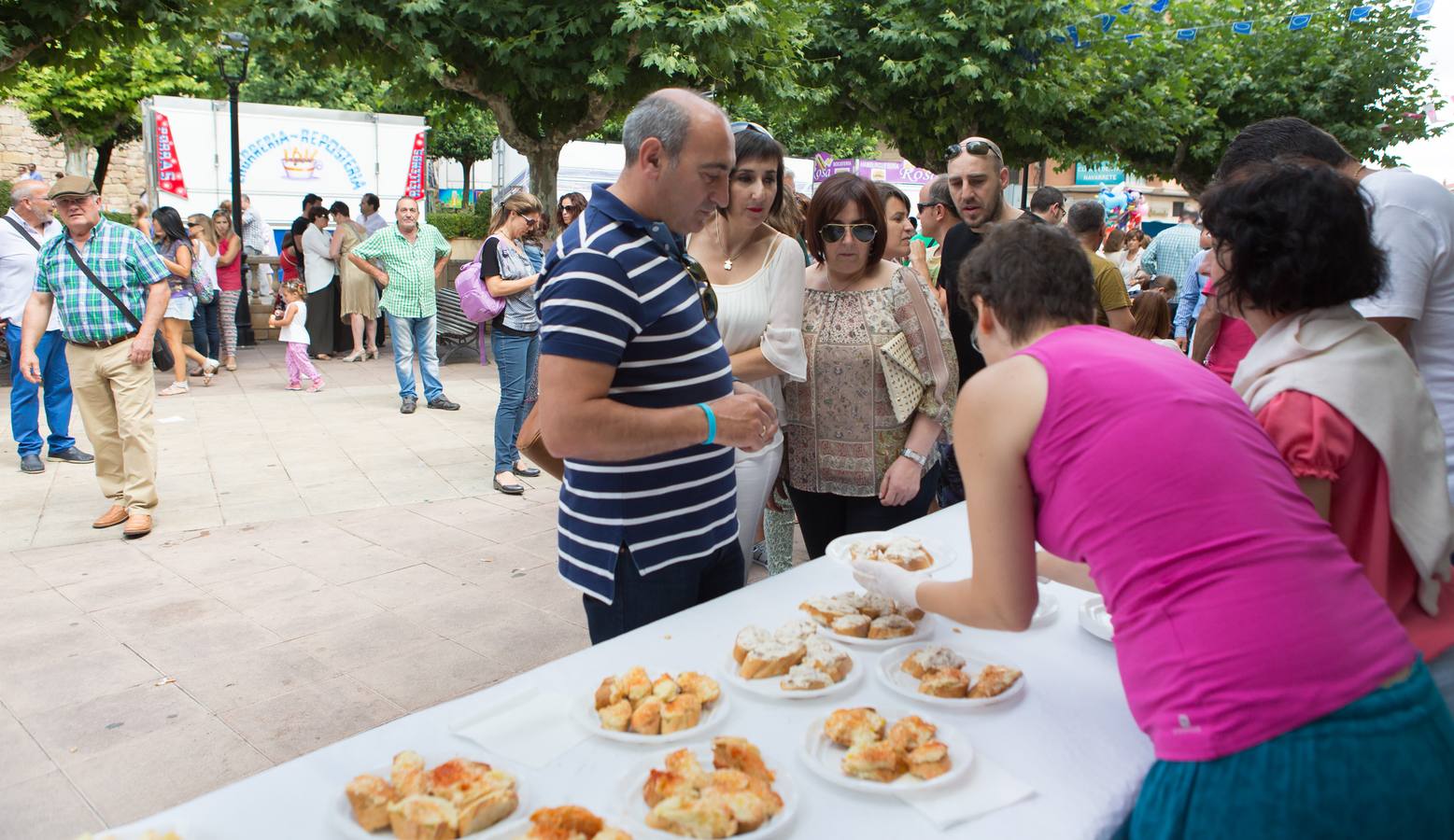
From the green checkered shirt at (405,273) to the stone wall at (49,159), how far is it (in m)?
18.3

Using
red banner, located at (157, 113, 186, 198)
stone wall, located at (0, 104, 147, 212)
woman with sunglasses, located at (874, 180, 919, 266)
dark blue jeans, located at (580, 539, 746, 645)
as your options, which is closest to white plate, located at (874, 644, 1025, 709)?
dark blue jeans, located at (580, 539, 746, 645)

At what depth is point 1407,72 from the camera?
806 inches

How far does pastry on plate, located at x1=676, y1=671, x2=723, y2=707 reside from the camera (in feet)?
5.44

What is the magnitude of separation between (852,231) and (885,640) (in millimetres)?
1474

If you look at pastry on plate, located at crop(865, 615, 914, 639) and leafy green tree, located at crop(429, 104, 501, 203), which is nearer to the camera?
pastry on plate, located at crop(865, 615, 914, 639)

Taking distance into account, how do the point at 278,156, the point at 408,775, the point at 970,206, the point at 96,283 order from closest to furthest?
the point at 408,775 → the point at 970,206 → the point at 96,283 → the point at 278,156

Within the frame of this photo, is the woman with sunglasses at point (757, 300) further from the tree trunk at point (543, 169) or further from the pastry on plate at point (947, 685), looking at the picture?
the tree trunk at point (543, 169)

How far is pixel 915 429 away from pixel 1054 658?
125 centimetres

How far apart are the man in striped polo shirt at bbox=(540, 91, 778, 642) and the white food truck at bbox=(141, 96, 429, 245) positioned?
14.2 m

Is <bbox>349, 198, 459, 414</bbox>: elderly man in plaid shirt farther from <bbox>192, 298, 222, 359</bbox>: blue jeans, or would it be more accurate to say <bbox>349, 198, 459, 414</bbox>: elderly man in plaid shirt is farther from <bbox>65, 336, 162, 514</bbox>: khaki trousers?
<bbox>65, 336, 162, 514</bbox>: khaki trousers

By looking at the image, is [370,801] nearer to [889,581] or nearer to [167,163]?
[889,581]

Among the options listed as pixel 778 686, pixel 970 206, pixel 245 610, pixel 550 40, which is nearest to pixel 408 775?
pixel 778 686

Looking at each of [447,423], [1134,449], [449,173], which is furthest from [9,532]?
[449,173]

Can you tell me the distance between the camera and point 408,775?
1388 mm
